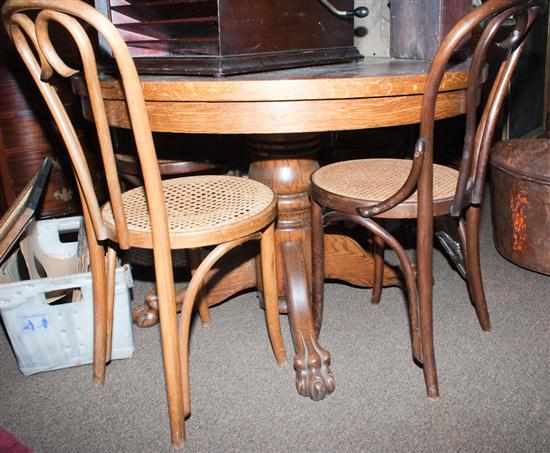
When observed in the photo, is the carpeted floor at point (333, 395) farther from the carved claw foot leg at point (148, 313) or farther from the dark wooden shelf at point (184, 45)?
the dark wooden shelf at point (184, 45)

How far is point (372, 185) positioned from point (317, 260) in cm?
27

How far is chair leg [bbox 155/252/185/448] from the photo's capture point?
1.13 metres

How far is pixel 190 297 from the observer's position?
121cm

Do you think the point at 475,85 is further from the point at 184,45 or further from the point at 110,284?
the point at 110,284

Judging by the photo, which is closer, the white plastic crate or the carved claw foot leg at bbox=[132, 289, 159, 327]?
the white plastic crate

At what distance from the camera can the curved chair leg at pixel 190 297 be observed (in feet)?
3.91

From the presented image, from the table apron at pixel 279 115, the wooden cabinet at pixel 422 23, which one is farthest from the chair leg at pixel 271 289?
the wooden cabinet at pixel 422 23

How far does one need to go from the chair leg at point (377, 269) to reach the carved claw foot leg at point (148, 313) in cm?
75

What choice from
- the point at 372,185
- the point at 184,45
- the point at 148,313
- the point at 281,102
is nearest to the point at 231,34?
the point at 184,45

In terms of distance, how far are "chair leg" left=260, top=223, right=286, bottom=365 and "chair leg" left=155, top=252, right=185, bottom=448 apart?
31cm

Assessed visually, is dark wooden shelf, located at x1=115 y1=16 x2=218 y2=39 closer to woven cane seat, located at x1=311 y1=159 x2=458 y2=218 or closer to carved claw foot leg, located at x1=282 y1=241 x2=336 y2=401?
woven cane seat, located at x1=311 y1=159 x2=458 y2=218

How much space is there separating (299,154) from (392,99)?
23.2 inches

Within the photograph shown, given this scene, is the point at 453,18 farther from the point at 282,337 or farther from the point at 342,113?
the point at 282,337

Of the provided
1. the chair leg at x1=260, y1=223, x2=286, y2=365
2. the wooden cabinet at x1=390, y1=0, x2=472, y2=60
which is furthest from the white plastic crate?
the wooden cabinet at x1=390, y1=0, x2=472, y2=60
